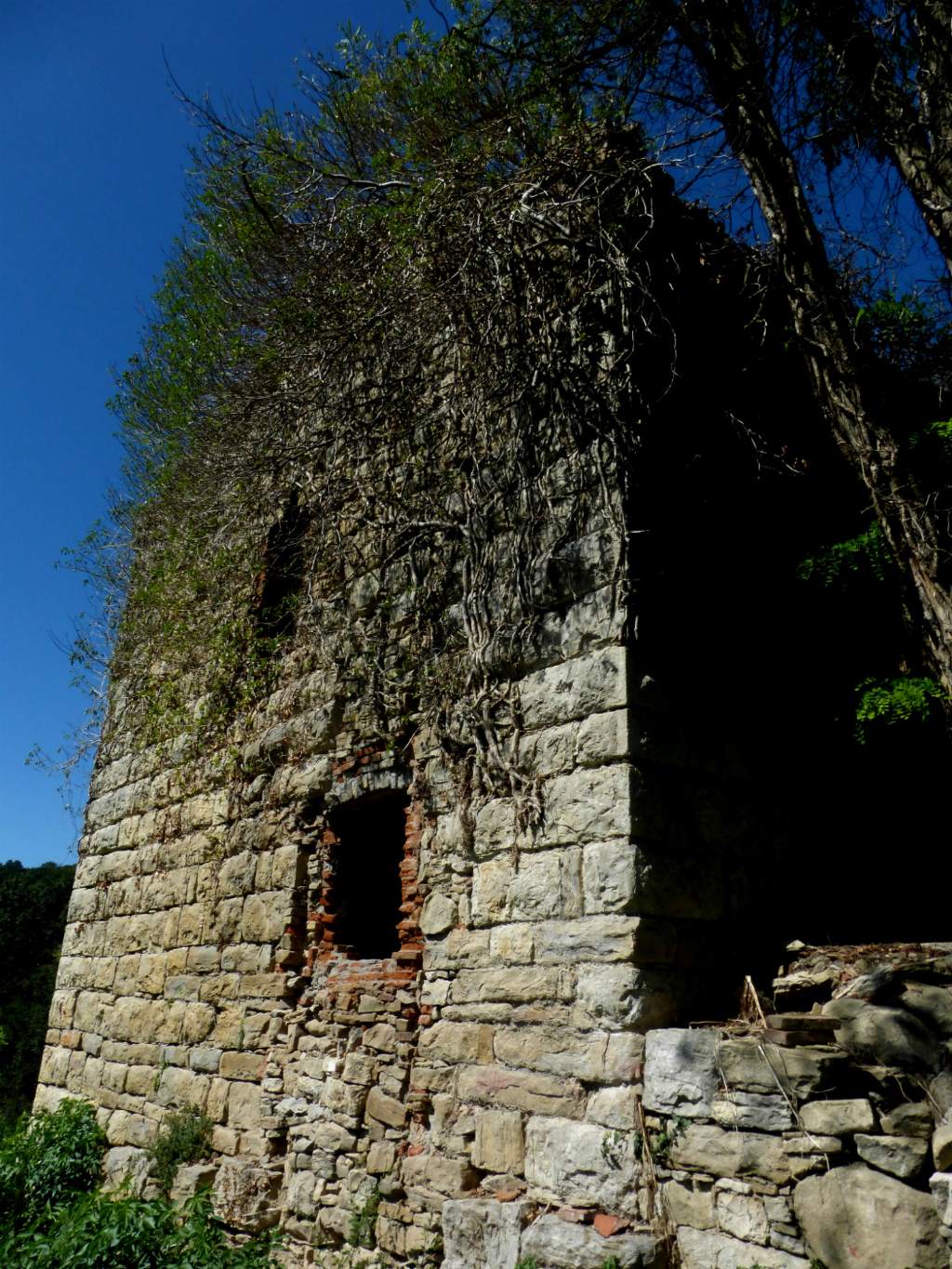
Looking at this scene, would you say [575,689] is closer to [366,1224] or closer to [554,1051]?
[554,1051]

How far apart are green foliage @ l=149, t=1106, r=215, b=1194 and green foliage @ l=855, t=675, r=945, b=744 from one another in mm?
4271

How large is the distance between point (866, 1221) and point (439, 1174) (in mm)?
1850

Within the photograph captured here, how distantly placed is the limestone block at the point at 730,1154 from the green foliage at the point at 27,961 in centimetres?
1292

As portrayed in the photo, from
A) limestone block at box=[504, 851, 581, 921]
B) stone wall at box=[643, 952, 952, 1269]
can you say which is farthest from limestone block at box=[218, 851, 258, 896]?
stone wall at box=[643, 952, 952, 1269]

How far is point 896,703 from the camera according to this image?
4.42 m

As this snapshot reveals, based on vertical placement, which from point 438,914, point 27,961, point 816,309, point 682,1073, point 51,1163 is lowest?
point 51,1163

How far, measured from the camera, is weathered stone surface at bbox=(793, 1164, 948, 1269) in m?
2.84

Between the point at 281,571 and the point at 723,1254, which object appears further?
the point at 281,571

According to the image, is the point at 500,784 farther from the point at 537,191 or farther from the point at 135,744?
the point at 135,744

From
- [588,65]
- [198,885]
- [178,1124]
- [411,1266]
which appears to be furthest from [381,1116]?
[588,65]

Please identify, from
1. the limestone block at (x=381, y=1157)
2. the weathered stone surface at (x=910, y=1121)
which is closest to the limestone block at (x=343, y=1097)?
the limestone block at (x=381, y=1157)

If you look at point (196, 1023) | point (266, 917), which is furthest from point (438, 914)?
point (196, 1023)

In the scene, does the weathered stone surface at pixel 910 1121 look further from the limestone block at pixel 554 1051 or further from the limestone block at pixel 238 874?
the limestone block at pixel 238 874

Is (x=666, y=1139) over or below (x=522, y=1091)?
below
